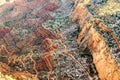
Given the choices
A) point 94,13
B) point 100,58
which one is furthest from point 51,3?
point 100,58

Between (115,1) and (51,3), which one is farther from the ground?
(115,1)

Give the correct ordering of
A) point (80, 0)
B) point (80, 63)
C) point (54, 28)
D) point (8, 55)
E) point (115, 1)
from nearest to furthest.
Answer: point (80, 63), point (8, 55), point (115, 1), point (54, 28), point (80, 0)

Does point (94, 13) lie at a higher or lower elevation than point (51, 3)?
higher

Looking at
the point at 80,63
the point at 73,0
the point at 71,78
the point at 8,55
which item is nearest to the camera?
the point at 71,78

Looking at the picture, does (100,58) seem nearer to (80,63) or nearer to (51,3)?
(80,63)

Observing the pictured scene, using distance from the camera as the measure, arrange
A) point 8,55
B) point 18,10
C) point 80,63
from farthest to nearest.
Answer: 1. point 18,10
2. point 8,55
3. point 80,63

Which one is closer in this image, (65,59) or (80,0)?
(65,59)

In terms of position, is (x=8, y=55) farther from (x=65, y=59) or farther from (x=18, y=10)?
(x=18, y=10)

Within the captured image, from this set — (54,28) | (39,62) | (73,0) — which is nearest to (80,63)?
(39,62)

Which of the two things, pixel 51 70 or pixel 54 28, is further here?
pixel 54 28
